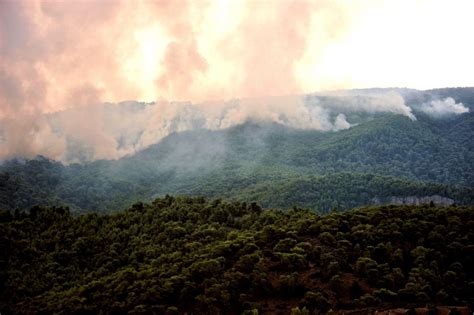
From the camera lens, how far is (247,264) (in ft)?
253

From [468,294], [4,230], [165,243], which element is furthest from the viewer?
[4,230]

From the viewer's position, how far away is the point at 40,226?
4606 inches

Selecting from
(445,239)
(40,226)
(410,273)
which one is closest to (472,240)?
(445,239)

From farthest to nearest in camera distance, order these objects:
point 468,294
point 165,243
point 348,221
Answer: point 165,243 → point 348,221 → point 468,294

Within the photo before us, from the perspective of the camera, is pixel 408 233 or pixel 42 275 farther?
pixel 42 275

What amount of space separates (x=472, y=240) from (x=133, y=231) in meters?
61.9

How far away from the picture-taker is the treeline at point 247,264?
231ft

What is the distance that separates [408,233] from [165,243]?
42382 millimetres

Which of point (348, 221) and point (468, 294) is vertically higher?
point (348, 221)

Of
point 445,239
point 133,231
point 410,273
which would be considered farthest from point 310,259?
point 133,231

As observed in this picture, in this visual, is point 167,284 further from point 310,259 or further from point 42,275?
point 42,275

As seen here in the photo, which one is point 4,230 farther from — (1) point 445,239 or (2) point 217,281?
(1) point 445,239

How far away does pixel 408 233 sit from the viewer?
274ft

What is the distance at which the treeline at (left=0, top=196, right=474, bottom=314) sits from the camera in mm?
70438
